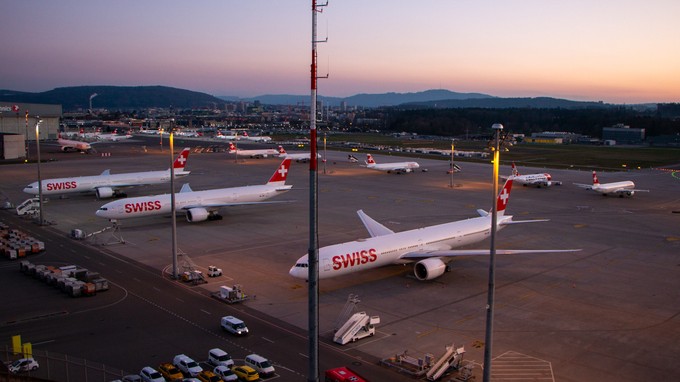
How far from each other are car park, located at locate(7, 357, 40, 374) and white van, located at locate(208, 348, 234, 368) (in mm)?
8168

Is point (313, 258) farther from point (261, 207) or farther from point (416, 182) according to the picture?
point (416, 182)

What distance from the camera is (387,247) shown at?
131 feet

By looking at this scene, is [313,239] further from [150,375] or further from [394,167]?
[394,167]

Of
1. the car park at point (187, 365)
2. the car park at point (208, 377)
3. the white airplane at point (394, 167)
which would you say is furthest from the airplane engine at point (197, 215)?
the white airplane at point (394, 167)

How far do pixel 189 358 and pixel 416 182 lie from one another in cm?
7739

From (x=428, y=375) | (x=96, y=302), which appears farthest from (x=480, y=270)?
(x=96, y=302)

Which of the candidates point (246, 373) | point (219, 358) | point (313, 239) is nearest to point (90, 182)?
point (219, 358)

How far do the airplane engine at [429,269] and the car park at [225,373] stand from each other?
18.2 metres

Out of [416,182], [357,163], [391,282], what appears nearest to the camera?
[391,282]

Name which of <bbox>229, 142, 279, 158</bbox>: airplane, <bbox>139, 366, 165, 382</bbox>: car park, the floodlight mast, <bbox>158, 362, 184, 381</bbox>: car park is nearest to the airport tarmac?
<bbox>158, 362, 184, 381</bbox>: car park

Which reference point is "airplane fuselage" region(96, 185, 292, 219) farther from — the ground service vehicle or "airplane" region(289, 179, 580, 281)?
the ground service vehicle

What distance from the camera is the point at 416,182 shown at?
328 ft

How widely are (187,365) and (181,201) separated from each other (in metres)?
38.6

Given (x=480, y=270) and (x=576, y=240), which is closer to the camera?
(x=480, y=270)
